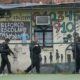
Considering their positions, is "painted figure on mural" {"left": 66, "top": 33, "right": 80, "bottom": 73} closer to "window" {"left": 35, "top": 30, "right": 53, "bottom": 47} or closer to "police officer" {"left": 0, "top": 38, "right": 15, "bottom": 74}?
"window" {"left": 35, "top": 30, "right": 53, "bottom": 47}

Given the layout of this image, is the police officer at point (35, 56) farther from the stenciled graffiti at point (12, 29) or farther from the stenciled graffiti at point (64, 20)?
the stenciled graffiti at point (64, 20)

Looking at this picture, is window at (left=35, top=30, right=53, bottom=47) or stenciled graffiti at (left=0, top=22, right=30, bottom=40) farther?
stenciled graffiti at (left=0, top=22, right=30, bottom=40)

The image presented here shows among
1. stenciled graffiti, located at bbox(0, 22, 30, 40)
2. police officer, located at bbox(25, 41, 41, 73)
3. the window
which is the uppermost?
stenciled graffiti, located at bbox(0, 22, 30, 40)

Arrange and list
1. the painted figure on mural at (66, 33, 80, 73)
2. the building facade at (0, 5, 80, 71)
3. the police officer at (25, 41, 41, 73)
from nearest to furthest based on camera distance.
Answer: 1. the painted figure on mural at (66, 33, 80, 73)
2. the police officer at (25, 41, 41, 73)
3. the building facade at (0, 5, 80, 71)

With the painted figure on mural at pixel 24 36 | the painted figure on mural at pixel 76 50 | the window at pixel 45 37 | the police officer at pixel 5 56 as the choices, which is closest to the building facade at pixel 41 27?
the window at pixel 45 37

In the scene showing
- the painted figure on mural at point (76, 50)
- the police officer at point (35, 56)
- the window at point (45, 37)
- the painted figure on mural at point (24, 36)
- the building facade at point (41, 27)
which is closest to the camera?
the painted figure on mural at point (76, 50)

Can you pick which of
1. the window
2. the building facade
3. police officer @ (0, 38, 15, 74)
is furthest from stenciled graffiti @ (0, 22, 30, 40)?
police officer @ (0, 38, 15, 74)

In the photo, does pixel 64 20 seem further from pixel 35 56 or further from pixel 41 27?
pixel 35 56

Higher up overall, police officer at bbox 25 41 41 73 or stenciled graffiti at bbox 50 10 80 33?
stenciled graffiti at bbox 50 10 80 33

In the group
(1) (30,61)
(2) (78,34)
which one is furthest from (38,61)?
A: (2) (78,34)

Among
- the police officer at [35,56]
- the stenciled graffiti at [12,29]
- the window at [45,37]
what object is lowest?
the police officer at [35,56]

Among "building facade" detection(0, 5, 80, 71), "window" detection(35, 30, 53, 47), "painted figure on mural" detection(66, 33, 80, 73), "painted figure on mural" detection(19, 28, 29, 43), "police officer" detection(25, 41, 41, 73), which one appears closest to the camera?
"painted figure on mural" detection(66, 33, 80, 73)

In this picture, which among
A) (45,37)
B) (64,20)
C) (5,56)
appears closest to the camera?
(5,56)

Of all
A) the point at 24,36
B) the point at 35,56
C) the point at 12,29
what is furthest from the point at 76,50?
the point at 12,29
